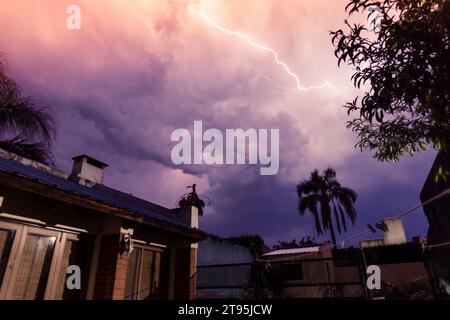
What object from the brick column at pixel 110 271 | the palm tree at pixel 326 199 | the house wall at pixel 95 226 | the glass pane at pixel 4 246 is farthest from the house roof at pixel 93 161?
the palm tree at pixel 326 199

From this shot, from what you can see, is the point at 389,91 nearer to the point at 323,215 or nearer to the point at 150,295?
the point at 150,295

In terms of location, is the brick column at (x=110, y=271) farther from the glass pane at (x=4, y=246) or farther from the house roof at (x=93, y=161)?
the house roof at (x=93, y=161)

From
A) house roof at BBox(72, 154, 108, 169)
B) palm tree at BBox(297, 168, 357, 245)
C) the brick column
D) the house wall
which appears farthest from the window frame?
palm tree at BBox(297, 168, 357, 245)

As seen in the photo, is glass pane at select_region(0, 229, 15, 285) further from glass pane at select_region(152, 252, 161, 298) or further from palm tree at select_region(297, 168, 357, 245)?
palm tree at select_region(297, 168, 357, 245)

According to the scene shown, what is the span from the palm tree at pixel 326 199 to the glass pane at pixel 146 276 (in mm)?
23179

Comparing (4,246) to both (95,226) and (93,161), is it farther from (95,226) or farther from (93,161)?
(93,161)

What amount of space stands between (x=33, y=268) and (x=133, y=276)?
2441 millimetres

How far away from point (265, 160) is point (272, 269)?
9.60 meters

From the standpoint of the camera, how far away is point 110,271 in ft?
19.7

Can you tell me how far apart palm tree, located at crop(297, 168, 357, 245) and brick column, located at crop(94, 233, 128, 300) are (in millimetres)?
24795

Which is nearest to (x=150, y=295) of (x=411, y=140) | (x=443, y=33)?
(x=411, y=140)

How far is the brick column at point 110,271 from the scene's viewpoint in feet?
19.1

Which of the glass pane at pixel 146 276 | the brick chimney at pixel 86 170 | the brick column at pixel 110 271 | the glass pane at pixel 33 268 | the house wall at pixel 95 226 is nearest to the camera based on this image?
the glass pane at pixel 33 268

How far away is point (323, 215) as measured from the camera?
28.5 m
